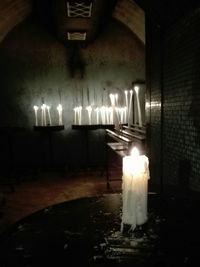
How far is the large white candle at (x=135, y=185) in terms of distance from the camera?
163 cm

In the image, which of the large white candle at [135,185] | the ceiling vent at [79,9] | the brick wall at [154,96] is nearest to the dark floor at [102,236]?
the large white candle at [135,185]

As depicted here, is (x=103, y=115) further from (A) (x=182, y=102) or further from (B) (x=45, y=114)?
(A) (x=182, y=102)

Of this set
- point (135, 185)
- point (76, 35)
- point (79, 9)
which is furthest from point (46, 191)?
point (135, 185)

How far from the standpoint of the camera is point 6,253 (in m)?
1.53

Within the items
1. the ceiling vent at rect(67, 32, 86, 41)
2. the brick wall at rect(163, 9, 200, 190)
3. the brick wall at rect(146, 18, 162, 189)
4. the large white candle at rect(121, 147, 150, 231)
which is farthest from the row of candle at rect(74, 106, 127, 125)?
the large white candle at rect(121, 147, 150, 231)

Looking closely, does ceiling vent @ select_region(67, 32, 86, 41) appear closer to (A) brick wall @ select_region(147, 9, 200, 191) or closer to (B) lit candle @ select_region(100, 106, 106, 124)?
(A) brick wall @ select_region(147, 9, 200, 191)

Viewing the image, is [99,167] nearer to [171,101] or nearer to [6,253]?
[171,101]

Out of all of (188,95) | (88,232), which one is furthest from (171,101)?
(88,232)

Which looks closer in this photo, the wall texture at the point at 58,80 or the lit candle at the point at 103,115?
the wall texture at the point at 58,80

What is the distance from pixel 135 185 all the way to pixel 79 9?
4624 mm

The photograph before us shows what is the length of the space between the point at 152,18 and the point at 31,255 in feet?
16.1

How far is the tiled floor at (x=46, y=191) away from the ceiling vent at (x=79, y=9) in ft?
12.6

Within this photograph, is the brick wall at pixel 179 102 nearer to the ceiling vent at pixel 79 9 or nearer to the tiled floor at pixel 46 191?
the ceiling vent at pixel 79 9

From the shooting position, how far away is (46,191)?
7.01m
